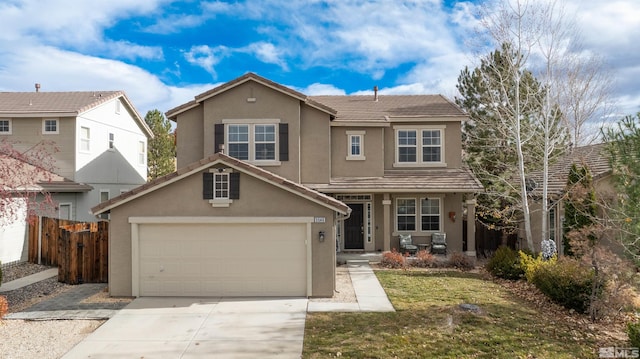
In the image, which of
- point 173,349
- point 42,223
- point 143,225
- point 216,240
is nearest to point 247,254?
point 216,240

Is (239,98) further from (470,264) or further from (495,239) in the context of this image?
(495,239)

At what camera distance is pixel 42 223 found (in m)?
15.8

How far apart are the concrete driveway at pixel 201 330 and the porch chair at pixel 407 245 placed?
736 centimetres

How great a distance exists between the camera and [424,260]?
15.6 metres

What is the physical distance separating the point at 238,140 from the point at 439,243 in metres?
9.61

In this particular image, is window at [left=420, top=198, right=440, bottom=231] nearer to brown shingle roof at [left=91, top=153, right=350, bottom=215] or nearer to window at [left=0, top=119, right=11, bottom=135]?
brown shingle roof at [left=91, top=153, right=350, bottom=215]

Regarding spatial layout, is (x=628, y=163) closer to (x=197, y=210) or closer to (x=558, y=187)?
(x=558, y=187)

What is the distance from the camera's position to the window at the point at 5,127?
1936 cm

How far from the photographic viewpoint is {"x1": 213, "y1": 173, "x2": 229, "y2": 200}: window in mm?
11312

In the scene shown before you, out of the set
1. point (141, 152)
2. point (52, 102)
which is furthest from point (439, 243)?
point (52, 102)

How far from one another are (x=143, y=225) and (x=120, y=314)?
2.62 m

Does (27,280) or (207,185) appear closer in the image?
(207,185)

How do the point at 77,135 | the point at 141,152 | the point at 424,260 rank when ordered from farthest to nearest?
the point at 141,152
the point at 77,135
the point at 424,260

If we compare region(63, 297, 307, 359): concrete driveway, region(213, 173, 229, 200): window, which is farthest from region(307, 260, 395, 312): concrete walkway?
region(213, 173, 229, 200): window
